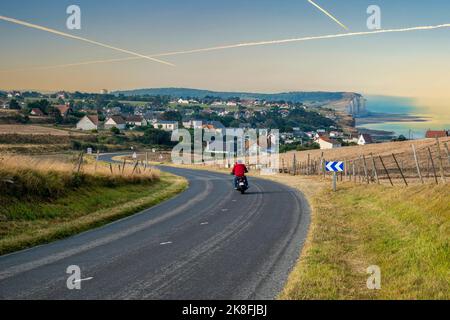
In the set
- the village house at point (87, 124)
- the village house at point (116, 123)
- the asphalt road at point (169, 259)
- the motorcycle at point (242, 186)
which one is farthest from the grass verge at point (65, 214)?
the village house at point (116, 123)

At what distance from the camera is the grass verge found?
14102 mm

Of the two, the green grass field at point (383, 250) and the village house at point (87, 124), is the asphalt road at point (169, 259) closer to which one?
the green grass field at point (383, 250)

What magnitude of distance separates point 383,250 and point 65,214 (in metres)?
11.2

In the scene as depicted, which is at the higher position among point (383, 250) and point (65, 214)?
point (383, 250)

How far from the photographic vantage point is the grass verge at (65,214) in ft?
46.3

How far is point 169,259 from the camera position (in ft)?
36.8

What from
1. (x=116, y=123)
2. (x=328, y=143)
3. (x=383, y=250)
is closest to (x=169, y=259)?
(x=383, y=250)

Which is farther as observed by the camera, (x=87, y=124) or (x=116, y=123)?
(x=116, y=123)

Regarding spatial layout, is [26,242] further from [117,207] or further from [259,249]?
[117,207]

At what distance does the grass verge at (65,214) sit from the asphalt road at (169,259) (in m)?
0.63

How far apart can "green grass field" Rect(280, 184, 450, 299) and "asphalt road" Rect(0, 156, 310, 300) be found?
594 millimetres

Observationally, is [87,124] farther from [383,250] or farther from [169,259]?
[383,250]

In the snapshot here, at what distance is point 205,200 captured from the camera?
24844mm
